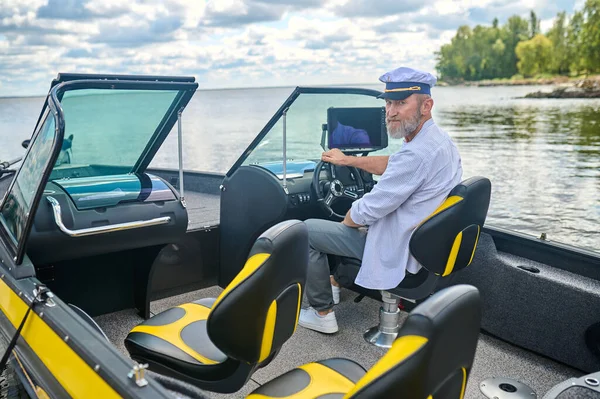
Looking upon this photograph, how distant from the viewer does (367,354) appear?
2598mm

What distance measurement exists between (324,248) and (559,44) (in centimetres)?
6159

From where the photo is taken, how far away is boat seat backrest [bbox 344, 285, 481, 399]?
0.98 meters

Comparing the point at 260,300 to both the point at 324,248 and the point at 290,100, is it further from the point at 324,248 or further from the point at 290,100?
the point at 290,100

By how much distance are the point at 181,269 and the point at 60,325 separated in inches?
66.7

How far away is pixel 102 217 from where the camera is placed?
226cm

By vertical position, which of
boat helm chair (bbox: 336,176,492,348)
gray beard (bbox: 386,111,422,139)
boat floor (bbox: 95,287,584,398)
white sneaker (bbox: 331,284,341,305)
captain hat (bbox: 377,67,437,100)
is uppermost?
captain hat (bbox: 377,67,437,100)

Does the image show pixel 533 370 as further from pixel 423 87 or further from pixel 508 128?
pixel 508 128

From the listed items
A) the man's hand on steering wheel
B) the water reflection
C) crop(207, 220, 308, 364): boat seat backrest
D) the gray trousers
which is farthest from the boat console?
the water reflection

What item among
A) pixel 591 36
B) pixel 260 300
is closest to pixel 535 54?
pixel 591 36

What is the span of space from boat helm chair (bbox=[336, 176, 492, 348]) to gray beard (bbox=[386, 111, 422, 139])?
322 millimetres

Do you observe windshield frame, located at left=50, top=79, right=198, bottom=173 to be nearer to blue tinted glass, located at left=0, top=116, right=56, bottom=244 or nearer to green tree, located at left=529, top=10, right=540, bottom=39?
blue tinted glass, located at left=0, top=116, right=56, bottom=244

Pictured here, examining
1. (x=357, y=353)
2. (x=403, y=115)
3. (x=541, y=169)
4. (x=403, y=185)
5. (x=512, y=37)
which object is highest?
(x=512, y=37)

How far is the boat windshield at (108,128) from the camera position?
7.35 ft

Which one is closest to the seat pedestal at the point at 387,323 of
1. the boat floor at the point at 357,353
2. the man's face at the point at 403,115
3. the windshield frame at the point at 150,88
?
the boat floor at the point at 357,353
